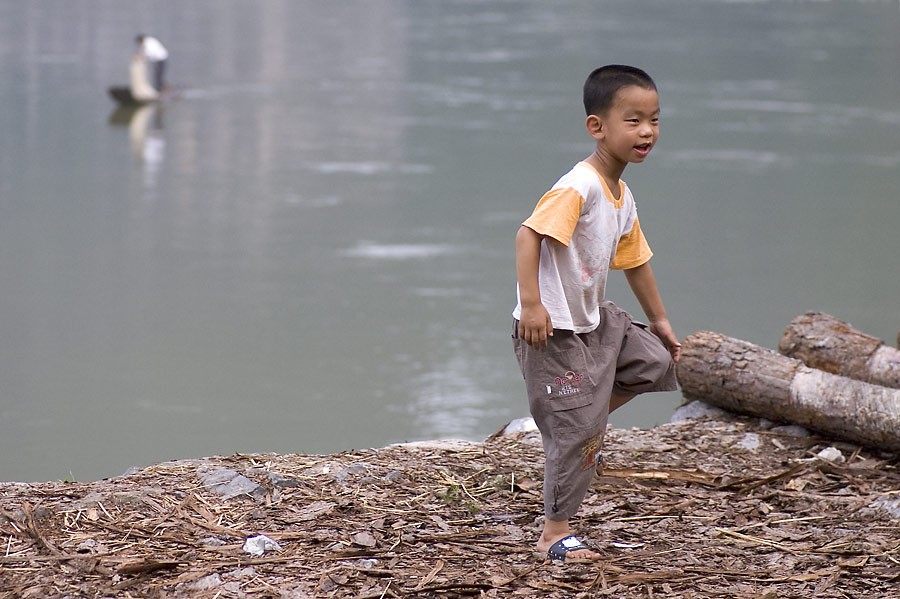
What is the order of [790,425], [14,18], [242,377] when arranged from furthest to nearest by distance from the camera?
[14,18], [242,377], [790,425]

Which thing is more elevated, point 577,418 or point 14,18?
point 14,18

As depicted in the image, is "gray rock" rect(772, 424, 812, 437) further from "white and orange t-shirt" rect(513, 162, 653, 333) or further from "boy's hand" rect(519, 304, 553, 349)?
"boy's hand" rect(519, 304, 553, 349)

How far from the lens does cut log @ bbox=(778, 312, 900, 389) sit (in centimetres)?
446

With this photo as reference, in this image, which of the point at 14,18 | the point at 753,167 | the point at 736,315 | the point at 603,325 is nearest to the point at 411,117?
the point at 753,167

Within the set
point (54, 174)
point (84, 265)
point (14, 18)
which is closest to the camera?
point (84, 265)

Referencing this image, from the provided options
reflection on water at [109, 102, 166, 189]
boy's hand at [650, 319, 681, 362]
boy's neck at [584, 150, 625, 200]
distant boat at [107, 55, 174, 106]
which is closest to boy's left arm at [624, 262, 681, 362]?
boy's hand at [650, 319, 681, 362]

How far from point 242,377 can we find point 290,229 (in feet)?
10.5

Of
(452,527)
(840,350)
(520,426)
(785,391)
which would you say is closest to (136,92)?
(520,426)

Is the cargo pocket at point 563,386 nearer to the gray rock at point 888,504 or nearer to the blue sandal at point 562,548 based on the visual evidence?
the blue sandal at point 562,548

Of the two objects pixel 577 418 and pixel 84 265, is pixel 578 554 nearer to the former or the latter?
pixel 577 418

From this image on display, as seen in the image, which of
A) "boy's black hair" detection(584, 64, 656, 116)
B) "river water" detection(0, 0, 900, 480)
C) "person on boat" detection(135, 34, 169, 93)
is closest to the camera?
"boy's black hair" detection(584, 64, 656, 116)

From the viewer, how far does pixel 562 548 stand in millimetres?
2994

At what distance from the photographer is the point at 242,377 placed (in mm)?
5934

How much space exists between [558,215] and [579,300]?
0.90 ft
